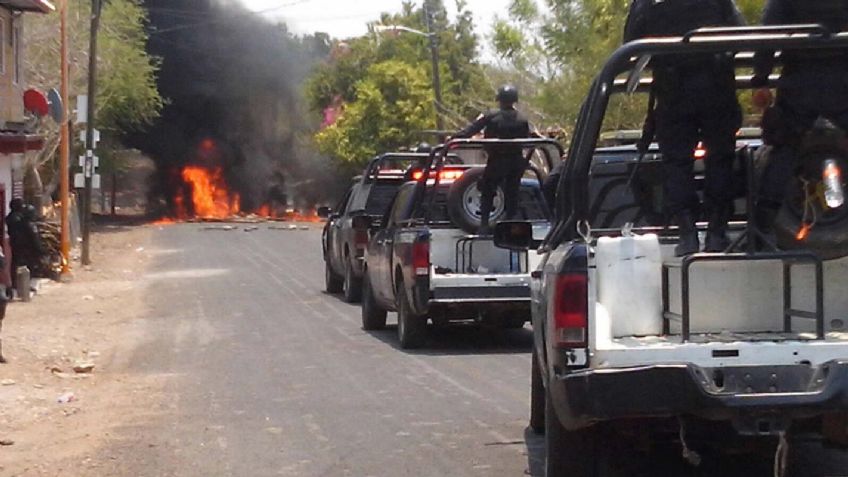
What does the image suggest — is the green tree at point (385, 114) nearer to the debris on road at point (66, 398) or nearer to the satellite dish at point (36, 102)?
the satellite dish at point (36, 102)

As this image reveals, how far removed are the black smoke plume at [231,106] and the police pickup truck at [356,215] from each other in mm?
35040

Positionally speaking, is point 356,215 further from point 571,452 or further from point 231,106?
point 231,106

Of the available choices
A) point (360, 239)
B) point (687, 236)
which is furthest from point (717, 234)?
point (360, 239)

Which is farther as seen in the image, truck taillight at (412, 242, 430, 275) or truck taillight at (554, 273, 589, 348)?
truck taillight at (412, 242, 430, 275)

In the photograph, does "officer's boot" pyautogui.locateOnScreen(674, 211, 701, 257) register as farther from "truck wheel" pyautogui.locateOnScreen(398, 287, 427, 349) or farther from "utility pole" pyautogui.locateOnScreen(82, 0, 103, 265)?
"utility pole" pyautogui.locateOnScreen(82, 0, 103, 265)

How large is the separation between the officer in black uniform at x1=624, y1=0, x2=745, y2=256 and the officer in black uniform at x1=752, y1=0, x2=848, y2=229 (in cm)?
21

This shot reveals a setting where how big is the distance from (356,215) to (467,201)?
5319mm

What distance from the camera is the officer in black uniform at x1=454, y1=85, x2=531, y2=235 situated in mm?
14289

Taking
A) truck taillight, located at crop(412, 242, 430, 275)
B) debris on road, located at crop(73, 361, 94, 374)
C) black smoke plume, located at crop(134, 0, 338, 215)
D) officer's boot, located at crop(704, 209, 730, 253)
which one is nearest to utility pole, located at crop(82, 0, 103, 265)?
debris on road, located at crop(73, 361, 94, 374)

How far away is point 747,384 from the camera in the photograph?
20.1 feet

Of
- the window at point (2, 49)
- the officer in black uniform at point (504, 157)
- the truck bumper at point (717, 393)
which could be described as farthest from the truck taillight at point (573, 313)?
the window at point (2, 49)

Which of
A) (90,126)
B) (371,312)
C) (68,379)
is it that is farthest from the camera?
(90,126)

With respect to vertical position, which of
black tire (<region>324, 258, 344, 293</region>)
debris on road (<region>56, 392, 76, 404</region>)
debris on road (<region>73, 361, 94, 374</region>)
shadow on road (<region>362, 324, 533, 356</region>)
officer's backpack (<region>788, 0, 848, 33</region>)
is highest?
officer's backpack (<region>788, 0, 848, 33</region>)

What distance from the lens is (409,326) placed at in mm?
14484
